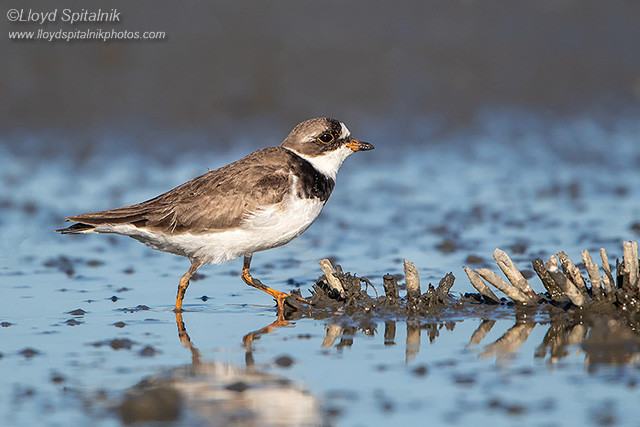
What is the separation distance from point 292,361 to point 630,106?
1378 cm

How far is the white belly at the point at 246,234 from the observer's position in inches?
341

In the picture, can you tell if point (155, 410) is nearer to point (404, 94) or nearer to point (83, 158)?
point (83, 158)

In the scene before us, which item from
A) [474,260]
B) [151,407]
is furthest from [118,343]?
[474,260]

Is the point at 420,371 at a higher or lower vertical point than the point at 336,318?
lower

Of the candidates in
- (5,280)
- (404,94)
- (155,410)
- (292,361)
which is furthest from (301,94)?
(155,410)

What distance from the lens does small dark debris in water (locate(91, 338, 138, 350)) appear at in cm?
729

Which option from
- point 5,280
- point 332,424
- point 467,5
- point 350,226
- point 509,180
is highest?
point 467,5

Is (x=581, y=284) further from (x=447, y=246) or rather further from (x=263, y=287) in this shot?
(x=447, y=246)

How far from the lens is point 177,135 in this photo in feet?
55.0

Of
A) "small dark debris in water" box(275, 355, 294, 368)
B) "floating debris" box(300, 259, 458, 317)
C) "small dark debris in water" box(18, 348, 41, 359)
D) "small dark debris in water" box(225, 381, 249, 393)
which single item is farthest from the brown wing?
"small dark debris in water" box(225, 381, 249, 393)

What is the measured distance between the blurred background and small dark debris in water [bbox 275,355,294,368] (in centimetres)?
988

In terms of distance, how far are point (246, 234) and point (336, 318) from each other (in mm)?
1275

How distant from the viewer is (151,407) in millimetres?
5605

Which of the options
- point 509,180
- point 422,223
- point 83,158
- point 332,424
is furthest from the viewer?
point 83,158
